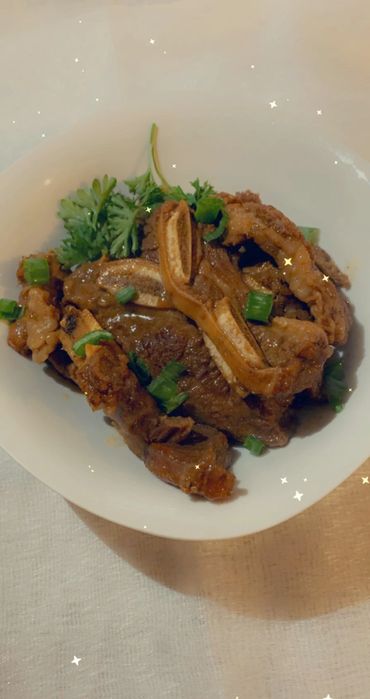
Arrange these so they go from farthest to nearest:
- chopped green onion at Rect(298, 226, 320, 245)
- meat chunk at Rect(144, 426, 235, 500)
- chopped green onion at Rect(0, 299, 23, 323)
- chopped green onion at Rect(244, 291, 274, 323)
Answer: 1. chopped green onion at Rect(298, 226, 320, 245)
2. chopped green onion at Rect(0, 299, 23, 323)
3. chopped green onion at Rect(244, 291, 274, 323)
4. meat chunk at Rect(144, 426, 235, 500)

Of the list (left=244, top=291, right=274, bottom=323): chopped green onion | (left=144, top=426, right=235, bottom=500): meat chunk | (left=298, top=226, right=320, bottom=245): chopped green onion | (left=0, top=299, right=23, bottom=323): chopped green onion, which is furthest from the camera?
(left=298, top=226, right=320, bottom=245): chopped green onion

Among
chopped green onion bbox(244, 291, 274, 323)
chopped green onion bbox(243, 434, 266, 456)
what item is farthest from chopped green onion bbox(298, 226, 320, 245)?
chopped green onion bbox(243, 434, 266, 456)

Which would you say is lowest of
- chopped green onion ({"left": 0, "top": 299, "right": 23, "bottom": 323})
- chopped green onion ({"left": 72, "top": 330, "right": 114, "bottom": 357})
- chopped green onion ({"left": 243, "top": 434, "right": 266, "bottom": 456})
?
chopped green onion ({"left": 243, "top": 434, "right": 266, "bottom": 456})

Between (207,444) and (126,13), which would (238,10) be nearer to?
(126,13)

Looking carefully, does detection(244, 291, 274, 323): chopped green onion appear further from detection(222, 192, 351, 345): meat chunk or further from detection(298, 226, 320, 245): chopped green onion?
detection(298, 226, 320, 245): chopped green onion

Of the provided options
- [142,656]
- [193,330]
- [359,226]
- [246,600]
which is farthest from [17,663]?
[359,226]

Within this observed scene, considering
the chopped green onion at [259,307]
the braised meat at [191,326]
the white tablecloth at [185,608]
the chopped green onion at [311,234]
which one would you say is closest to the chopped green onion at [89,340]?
the braised meat at [191,326]
